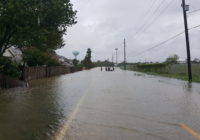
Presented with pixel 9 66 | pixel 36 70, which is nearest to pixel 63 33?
pixel 9 66

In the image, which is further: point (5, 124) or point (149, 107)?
point (149, 107)

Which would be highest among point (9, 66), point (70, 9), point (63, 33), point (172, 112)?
point (70, 9)

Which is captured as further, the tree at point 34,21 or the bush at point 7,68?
the bush at point 7,68

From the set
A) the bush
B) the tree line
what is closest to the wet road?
the tree line

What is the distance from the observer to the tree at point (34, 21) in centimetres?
2039

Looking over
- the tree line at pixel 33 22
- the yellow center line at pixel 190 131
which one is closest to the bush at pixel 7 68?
the tree line at pixel 33 22

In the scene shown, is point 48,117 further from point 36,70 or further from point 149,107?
point 36,70

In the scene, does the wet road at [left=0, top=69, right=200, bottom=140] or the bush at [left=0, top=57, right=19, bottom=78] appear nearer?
the wet road at [left=0, top=69, right=200, bottom=140]

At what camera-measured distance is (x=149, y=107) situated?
11.1 metres

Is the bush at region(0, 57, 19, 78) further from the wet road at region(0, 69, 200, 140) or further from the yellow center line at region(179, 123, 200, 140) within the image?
the yellow center line at region(179, 123, 200, 140)

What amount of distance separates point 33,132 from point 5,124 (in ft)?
4.78

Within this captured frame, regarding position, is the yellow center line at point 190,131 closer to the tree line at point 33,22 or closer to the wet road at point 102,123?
the wet road at point 102,123

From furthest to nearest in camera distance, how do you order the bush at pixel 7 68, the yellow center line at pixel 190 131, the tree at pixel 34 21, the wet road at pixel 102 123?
the bush at pixel 7 68 < the tree at pixel 34 21 < the wet road at pixel 102 123 < the yellow center line at pixel 190 131

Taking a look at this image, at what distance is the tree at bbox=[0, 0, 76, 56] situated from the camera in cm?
2039
